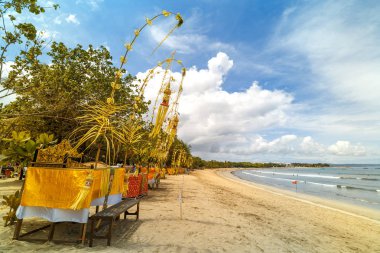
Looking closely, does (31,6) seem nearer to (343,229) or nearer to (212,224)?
(212,224)

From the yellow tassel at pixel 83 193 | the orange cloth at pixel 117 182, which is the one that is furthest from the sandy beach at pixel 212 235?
the orange cloth at pixel 117 182

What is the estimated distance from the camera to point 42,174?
4.84 meters

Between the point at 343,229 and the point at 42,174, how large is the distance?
10601 millimetres

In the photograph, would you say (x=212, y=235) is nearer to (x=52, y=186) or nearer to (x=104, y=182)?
(x=104, y=182)

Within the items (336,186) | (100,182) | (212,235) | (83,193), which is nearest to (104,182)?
(100,182)

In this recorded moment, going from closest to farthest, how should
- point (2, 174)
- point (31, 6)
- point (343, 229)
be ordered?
1. point (31, 6)
2. point (343, 229)
3. point (2, 174)

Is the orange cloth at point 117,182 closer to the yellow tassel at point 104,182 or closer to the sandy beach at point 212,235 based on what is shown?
the yellow tassel at point 104,182

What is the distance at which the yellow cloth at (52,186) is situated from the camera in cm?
475

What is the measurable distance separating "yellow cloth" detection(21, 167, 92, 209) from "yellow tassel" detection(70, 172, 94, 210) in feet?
0.23

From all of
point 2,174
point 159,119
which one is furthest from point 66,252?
point 2,174

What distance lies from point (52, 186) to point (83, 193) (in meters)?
0.72

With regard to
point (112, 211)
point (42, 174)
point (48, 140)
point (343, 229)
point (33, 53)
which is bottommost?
point (343, 229)

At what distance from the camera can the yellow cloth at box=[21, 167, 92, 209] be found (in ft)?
15.6

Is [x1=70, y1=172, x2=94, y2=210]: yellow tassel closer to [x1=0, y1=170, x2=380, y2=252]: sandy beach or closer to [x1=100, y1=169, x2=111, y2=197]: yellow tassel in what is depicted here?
[x1=100, y1=169, x2=111, y2=197]: yellow tassel
